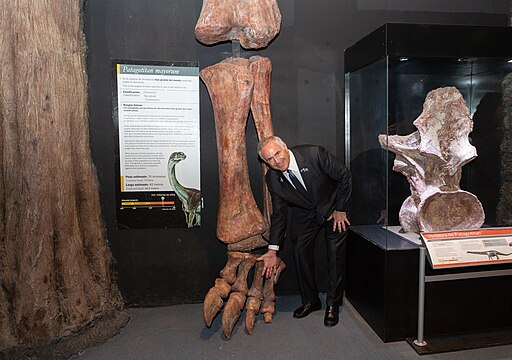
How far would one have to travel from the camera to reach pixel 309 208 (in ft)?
9.02

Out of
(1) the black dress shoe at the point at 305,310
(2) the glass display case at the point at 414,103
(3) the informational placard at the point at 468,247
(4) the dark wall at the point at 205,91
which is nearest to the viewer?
(3) the informational placard at the point at 468,247

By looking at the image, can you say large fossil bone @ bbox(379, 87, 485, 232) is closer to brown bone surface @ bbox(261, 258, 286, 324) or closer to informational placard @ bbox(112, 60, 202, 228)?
brown bone surface @ bbox(261, 258, 286, 324)

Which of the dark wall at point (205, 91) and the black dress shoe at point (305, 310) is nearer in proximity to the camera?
the black dress shoe at point (305, 310)

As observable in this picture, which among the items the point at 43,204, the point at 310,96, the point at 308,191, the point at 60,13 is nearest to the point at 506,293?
the point at 308,191

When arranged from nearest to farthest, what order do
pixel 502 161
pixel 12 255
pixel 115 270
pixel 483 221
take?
pixel 12 255 → pixel 483 221 → pixel 502 161 → pixel 115 270

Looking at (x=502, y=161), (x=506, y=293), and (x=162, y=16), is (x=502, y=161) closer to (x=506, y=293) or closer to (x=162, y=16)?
(x=506, y=293)

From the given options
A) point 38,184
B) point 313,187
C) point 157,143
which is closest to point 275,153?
point 313,187

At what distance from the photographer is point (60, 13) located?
2529 mm

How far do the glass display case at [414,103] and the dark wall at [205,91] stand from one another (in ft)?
0.81

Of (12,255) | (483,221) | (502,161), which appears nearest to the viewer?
(12,255)

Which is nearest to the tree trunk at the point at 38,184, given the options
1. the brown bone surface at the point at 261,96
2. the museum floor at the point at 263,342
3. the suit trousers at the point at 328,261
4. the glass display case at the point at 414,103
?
the museum floor at the point at 263,342

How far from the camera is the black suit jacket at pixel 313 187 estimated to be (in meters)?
2.67

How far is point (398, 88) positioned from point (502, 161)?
2.98 feet

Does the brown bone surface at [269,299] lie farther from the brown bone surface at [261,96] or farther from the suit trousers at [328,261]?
the brown bone surface at [261,96]
